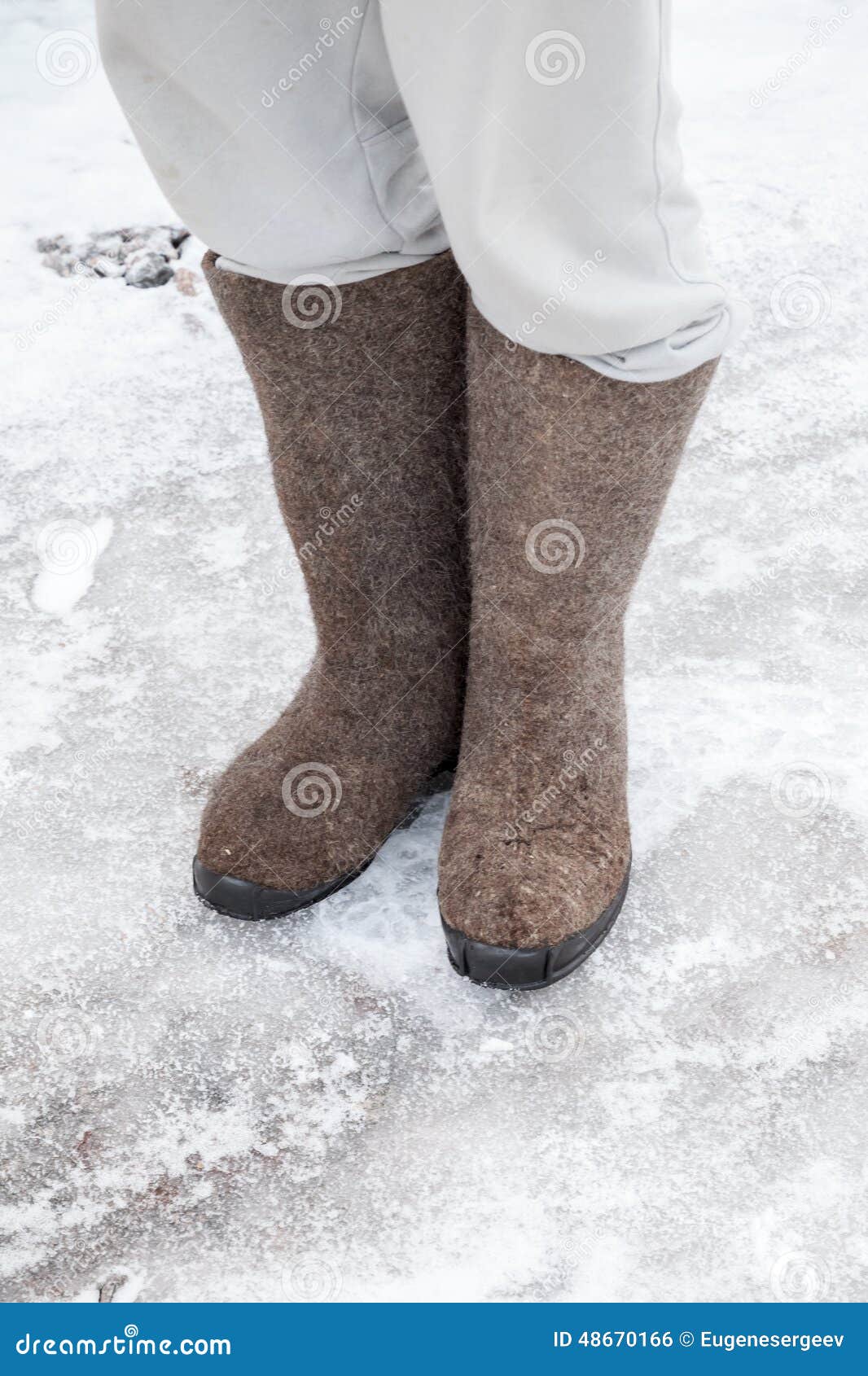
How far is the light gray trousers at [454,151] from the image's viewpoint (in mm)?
695

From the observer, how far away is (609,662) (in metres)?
1.03

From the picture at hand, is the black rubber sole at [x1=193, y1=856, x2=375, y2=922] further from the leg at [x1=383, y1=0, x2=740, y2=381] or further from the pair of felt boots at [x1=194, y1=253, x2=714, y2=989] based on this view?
the leg at [x1=383, y1=0, x2=740, y2=381]

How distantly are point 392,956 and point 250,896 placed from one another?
13 cm

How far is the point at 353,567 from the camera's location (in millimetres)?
1004

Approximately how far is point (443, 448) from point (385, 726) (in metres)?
0.24

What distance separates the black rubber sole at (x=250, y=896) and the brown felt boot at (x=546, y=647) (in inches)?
4.4

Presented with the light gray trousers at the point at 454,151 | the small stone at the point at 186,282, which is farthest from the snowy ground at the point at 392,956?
the light gray trousers at the point at 454,151

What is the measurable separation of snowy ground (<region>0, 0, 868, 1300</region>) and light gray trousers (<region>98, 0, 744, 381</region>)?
478 mm

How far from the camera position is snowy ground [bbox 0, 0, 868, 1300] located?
83 cm

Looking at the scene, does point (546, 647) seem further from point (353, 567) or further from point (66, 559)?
point (66, 559)

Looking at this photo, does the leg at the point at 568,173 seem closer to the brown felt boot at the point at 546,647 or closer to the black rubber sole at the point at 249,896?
the brown felt boot at the point at 546,647

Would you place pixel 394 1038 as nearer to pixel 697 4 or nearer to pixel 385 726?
pixel 385 726

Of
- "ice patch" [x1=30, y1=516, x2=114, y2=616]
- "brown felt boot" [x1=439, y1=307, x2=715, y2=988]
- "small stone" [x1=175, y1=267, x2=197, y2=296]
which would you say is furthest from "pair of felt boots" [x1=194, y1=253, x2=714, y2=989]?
"small stone" [x1=175, y1=267, x2=197, y2=296]

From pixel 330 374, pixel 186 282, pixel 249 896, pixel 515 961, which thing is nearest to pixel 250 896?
pixel 249 896
